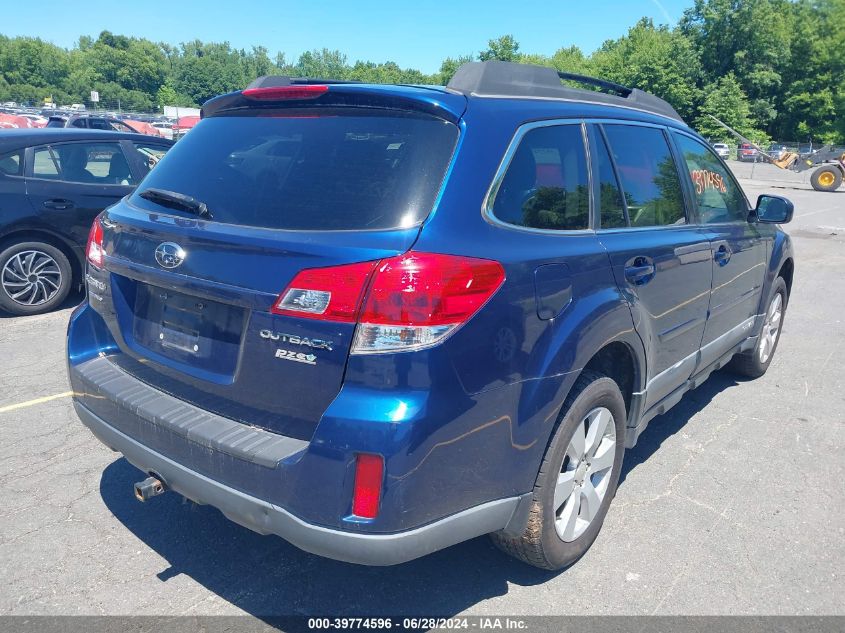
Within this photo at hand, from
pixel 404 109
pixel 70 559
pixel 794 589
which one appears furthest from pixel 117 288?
pixel 794 589

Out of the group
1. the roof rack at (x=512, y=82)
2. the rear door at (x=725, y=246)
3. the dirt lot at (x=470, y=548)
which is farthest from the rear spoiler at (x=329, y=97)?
the rear door at (x=725, y=246)

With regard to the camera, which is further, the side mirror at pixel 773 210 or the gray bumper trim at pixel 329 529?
the side mirror at pixel 773 210

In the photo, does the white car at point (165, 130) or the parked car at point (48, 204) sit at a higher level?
the parked car at point (48, 204)

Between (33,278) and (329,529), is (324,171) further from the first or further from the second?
(33,278)

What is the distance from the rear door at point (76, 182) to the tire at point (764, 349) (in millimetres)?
5855

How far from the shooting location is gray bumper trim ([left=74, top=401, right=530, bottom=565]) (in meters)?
2.07

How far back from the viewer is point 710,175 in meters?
4.18

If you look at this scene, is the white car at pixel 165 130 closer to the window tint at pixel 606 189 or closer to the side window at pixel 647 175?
the side window at pixel 647 175

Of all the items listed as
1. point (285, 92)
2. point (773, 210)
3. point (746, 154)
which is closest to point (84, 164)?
point (285, 92)

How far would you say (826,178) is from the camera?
2794 cm

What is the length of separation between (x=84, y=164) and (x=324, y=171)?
5.32 meters

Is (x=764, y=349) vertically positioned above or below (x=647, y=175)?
below

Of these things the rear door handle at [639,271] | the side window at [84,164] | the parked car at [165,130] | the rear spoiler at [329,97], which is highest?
the rear spoiler at [329,97]

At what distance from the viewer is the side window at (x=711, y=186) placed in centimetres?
390
